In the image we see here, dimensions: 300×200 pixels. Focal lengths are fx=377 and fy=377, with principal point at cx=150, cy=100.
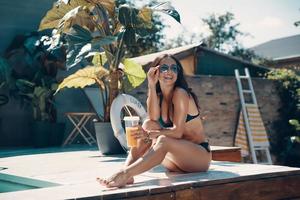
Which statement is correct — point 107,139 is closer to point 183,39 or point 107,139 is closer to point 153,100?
point 153,100

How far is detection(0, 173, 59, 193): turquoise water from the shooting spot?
2978mm

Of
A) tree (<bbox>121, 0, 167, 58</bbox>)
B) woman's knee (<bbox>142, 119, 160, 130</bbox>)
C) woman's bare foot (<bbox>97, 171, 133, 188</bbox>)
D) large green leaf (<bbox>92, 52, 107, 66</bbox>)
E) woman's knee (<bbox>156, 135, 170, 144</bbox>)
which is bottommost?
woman's bare foot (<bbox>97, 171, 133, 188</bbox>)

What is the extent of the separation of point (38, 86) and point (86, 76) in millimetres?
2495

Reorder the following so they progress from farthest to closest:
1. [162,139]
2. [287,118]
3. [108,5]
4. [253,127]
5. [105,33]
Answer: [287,118], [253,127], [105,33], [108,5], [162,139]

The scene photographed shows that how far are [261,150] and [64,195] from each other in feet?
25.4

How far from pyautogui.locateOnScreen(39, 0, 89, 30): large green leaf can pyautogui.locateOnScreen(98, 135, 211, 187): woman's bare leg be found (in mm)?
2778

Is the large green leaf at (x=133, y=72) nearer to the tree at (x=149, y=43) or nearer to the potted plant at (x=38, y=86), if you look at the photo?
the potted plant at (x=38, y=86)

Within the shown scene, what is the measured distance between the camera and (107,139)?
15.7 feet

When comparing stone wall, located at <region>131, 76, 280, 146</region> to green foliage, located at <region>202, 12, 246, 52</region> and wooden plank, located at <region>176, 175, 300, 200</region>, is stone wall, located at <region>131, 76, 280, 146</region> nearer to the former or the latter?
wooden plank, located at <region>176, 175, 300, 200</region>

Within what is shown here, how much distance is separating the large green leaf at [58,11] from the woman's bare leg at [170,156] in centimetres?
278

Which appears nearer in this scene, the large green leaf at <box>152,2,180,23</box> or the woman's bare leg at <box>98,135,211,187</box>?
the woman's bare leg at <box>98,135,211,187</box>

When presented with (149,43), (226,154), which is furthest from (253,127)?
(149,43)

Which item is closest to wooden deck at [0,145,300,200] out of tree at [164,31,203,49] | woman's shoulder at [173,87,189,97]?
woman's shoulder at [173,87,189,97]

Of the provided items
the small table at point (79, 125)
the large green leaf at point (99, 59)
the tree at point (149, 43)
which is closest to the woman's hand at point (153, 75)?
the large green leaf at point (99, 59)
